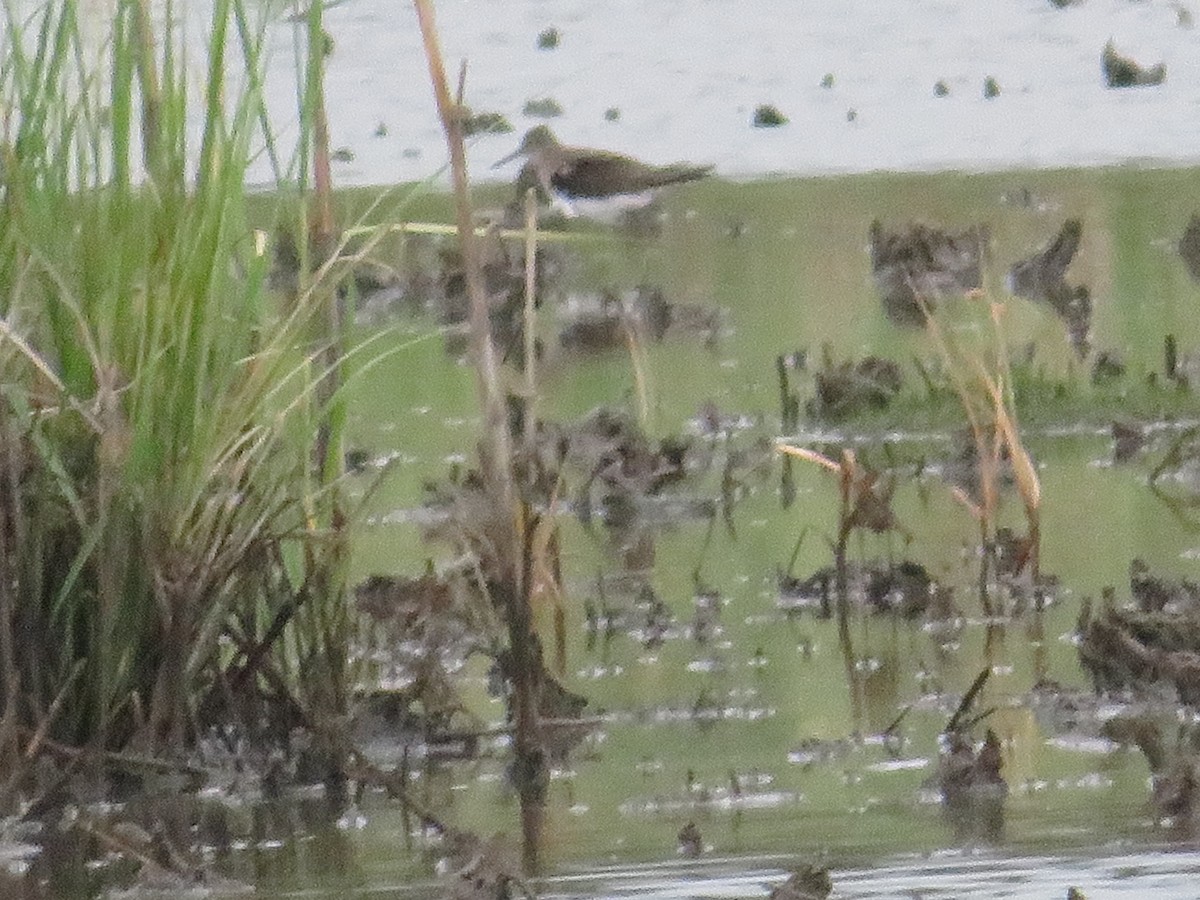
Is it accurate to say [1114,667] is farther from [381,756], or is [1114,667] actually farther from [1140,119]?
[1140,119]

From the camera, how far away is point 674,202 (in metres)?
14.8

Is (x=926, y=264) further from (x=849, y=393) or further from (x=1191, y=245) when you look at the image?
(x=849, y=393)

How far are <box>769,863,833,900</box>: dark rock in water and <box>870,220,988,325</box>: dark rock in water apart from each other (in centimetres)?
691

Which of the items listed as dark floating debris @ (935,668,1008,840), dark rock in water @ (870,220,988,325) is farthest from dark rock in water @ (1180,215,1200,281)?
dark floating debris @ (935,668,1008,840)

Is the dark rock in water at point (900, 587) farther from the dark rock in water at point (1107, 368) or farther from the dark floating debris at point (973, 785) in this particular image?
the dark rock in water at point (1107, 368)

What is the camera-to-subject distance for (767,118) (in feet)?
56.9

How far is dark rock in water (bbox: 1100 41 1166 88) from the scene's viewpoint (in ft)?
57.5

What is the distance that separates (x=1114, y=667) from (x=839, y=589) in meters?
0.89

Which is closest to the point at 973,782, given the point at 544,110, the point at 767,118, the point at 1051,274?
the point at 1051,274

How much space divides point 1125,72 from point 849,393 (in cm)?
949

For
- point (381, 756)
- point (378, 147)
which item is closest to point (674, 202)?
point (378, 147)

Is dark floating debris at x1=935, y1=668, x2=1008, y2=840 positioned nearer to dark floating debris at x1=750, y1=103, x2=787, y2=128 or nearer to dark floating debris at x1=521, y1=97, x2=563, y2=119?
dark floating debris at x1=750, y1=103, x2=787, y2=128

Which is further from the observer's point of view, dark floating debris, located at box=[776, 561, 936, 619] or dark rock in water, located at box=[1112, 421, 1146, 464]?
dark rock in water, located at box=[1112, 421, 1146, 464]

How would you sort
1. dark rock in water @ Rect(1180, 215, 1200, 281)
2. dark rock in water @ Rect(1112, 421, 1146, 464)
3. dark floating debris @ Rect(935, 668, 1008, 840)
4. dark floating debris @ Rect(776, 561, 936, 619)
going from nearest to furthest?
1. dark floating debris @ Rect(935, 668, 1008, 840)
2. dark floating debris @ Rect(776, 561, 936, 619)
3. dark rock in water @ Rect(1112, 421, 1146, 464)
4. dark rock in water @ Rect(1180, 215, 1200, 281)
